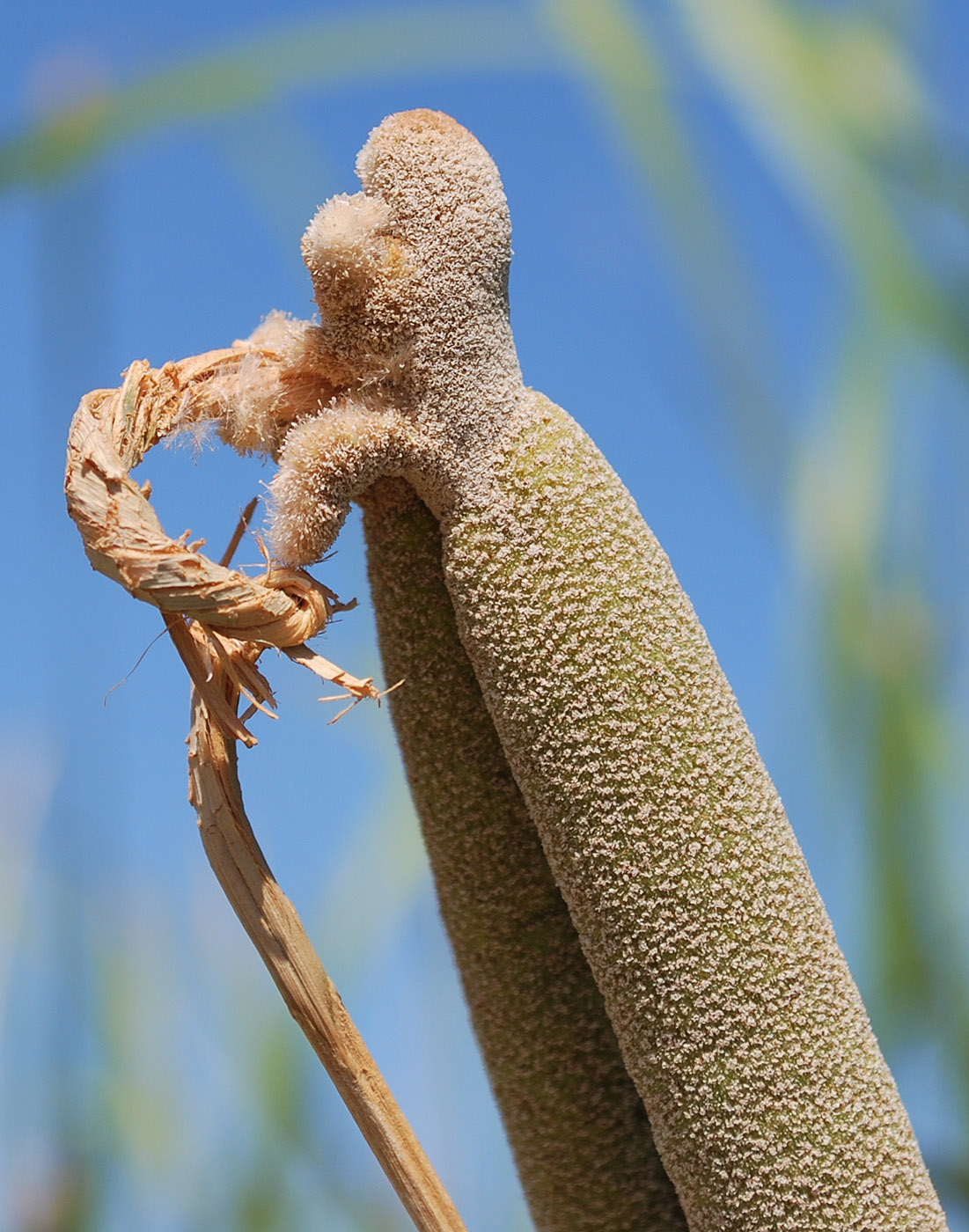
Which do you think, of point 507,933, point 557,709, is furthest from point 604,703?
point 507,933

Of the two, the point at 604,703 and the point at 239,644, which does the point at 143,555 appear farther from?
the point at 604,703

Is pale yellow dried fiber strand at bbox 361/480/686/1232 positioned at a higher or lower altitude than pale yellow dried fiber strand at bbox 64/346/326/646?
lower

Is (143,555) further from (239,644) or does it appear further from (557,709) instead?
(557,709)

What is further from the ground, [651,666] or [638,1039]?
[651,666]

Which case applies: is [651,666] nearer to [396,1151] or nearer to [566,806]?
[566,806]

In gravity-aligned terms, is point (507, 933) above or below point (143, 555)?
below

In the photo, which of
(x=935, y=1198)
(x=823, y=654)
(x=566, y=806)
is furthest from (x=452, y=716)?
(x=935, y=1198)
